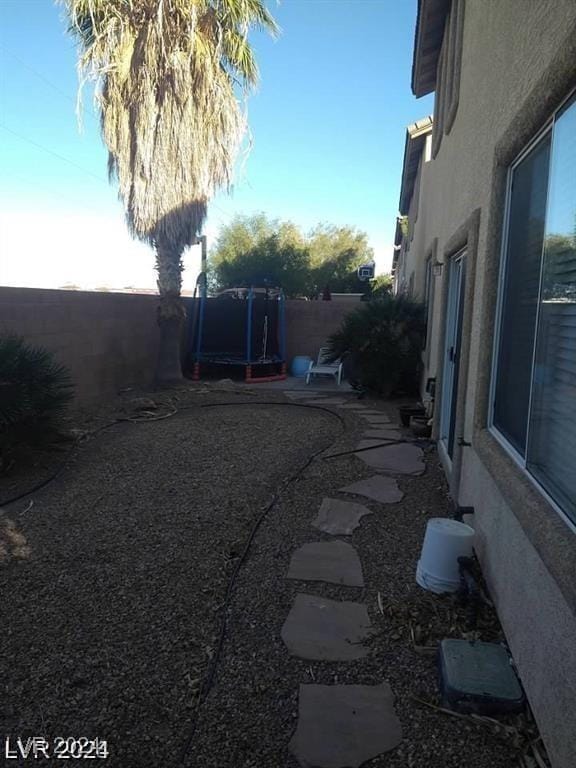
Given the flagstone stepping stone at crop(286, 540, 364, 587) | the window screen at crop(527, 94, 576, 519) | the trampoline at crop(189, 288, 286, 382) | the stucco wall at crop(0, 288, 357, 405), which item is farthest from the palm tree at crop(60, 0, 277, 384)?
the window screen at crop(527, 94, 576, 519)

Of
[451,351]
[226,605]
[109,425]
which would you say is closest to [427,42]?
[451,351]

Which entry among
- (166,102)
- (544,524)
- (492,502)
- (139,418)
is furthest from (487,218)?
(166,102)

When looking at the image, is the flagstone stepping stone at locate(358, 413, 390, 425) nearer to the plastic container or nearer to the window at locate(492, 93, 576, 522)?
the window at locate(492, 93, 576, 522)

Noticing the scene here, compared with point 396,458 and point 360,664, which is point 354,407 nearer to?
point 396,458

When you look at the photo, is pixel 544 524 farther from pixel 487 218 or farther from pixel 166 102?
pixel 166 102

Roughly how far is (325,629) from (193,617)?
2.30ft

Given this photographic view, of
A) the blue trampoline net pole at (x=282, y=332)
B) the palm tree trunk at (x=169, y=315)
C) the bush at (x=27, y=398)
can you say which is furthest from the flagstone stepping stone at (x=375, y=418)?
the blue trampoline net pole at (x=282, y=332)

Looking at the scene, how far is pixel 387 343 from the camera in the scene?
9930 mm

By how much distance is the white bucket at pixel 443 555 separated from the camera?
326 centimetres

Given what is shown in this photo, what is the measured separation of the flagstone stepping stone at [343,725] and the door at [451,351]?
10.3 feet

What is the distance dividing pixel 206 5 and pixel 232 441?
8001mm

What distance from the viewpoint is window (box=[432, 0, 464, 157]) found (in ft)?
19.8

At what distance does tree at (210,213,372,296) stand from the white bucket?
2247 centimetres

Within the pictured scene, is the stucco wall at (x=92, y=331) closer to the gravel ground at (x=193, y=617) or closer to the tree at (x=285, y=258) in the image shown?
the gravel ground at (x=193, y=617)
